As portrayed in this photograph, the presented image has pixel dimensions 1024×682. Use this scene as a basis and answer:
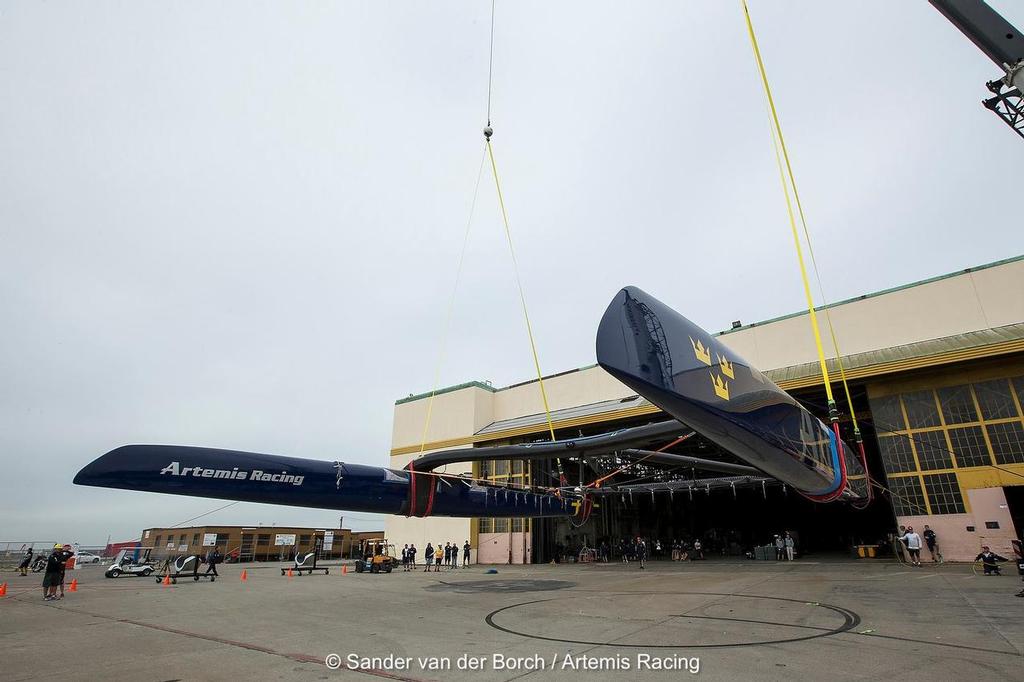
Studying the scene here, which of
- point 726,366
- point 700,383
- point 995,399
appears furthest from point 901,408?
point 700,383

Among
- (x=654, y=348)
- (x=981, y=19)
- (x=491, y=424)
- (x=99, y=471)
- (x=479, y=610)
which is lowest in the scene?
(x=479, y=610)

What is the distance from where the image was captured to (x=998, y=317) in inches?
658

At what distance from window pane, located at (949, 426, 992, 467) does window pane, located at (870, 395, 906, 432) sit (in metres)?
1.40

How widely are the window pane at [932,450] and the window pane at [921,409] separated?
13.3 inches

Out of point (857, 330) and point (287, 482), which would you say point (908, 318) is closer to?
point (857, 330)

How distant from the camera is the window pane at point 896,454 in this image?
16.7 metres

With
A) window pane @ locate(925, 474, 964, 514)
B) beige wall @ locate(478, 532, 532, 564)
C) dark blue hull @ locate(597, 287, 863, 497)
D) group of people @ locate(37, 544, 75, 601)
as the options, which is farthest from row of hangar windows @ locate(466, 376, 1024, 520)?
group of people @ locate(37, 544, 75, 601)

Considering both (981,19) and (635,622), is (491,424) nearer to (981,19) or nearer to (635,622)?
(635,622)

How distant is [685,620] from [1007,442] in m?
15.2

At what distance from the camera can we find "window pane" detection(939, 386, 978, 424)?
1599cm

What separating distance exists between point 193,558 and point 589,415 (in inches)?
627

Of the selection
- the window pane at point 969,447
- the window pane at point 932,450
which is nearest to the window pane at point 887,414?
the window pane at point 932,450

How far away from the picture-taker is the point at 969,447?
51.6ft

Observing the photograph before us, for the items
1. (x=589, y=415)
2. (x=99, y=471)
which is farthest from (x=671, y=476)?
(x=99, y=471)
